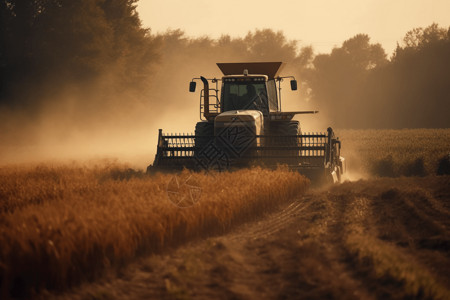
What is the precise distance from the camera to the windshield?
47.5 ft

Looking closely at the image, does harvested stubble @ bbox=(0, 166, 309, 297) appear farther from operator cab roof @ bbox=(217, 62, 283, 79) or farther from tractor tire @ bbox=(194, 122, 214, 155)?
operator cab roof @ bbox=(217, 62, 283, 79)

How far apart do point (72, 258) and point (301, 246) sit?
9.31ft

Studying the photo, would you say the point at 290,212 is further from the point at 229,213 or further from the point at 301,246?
the point at 301,246

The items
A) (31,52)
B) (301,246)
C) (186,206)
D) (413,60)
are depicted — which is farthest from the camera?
(413,60)

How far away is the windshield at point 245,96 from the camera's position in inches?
570

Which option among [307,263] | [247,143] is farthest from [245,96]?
[307,263]

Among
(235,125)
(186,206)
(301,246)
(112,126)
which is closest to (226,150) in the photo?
(235,125)

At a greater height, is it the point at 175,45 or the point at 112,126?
the point at 175,45

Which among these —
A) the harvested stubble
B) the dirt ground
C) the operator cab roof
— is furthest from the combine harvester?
the dirt ground

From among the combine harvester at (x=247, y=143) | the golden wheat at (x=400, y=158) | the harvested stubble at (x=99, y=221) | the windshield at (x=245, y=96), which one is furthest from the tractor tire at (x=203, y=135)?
the golden wheat at (x=400, y=158)

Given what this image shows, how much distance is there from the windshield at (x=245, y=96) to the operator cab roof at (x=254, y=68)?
776 millimetres

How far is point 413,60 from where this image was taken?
184 ft

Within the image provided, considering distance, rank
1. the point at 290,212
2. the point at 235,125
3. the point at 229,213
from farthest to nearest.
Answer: the point at 235,125
the point at 290,212
the point at 229,213

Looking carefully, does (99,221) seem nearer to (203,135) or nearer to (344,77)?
(203,135)
